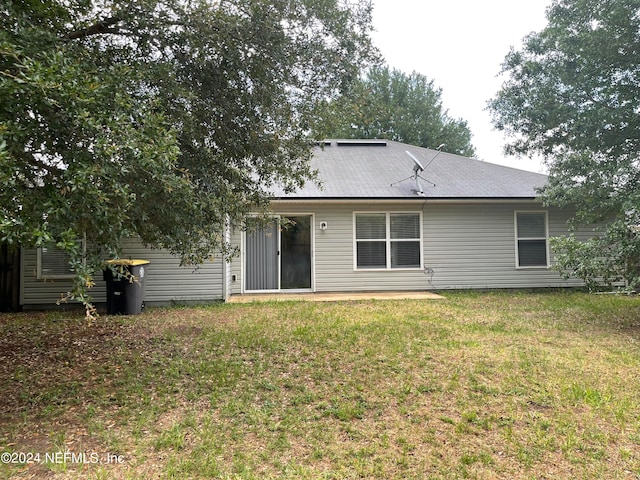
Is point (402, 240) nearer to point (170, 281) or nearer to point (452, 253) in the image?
point (452, 253)

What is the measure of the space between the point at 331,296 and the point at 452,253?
3387 millimetres

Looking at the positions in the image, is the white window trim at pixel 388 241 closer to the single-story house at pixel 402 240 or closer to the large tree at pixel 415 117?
the single-story house at pixel 402 240

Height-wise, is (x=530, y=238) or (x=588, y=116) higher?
(x=588, y=116)

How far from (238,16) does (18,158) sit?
235 centimetres

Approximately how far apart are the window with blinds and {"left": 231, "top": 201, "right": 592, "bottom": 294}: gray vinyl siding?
16 cm

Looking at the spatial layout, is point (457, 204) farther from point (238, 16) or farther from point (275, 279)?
point (238, 16)

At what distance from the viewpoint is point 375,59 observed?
4.52 meters

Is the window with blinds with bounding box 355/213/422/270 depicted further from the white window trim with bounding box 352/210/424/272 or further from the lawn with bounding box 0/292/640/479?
the lawn with bounding box 0/292/640/479

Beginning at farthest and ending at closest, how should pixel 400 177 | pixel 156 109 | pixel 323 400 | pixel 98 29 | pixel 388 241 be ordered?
1. pixel 400 177
2. pixel 388 241
3. pixel 98 29
4. pixel 156 109
5. pixel 323 400

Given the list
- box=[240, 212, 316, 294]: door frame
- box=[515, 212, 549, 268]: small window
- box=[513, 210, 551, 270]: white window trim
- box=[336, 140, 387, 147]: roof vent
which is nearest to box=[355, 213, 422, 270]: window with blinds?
box=[240, 212, 316, 294]: door frame

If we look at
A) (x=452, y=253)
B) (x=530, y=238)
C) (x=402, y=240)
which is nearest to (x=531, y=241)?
(x=530, y=238)

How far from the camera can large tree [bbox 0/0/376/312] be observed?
2328 millimetres

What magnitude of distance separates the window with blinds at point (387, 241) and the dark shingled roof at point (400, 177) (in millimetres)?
687

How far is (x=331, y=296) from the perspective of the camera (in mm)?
8859
